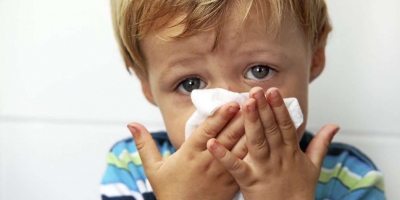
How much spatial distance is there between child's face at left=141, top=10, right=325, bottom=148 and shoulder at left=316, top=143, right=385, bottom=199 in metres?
0.15

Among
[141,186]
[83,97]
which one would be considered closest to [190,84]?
[141,186]

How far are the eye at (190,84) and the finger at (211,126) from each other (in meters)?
0.09

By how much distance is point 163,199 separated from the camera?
2.35 ft

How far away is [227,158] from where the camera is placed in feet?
2.03

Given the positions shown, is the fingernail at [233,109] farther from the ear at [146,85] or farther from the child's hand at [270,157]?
the ear at [146,85]

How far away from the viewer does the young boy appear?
0.63m

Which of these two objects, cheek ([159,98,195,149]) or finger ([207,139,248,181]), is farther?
cheek ([159,98,195,149])

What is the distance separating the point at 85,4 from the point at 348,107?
584mm

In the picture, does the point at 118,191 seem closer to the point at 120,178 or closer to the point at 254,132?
the point at 120,178

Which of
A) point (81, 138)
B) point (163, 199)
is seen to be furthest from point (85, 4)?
point (163, 199)

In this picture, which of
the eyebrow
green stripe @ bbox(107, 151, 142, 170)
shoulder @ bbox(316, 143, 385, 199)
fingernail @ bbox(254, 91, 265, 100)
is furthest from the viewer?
green stripe @ bbox(107, 151, 142, 170)

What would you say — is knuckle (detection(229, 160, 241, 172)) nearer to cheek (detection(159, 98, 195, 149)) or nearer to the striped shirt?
cheek (detection(159, 98, 195, 149))

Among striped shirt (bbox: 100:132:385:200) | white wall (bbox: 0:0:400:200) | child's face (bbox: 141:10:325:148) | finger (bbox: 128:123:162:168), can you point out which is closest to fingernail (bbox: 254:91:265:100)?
child's face (bbox: 141:10:325:148)

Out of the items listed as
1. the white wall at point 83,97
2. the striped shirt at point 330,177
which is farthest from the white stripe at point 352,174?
the white wall at point 83,97
